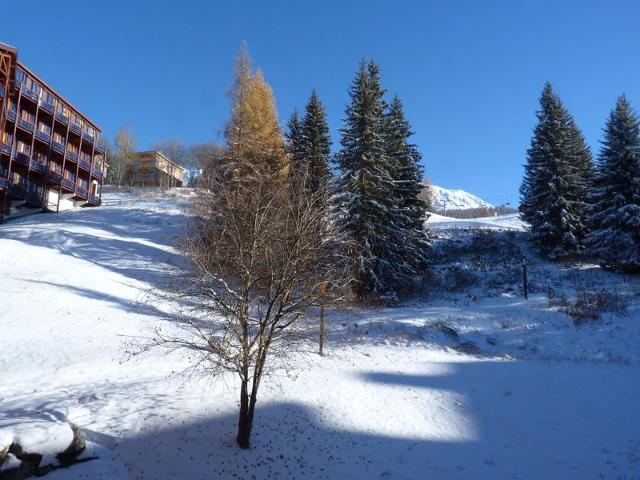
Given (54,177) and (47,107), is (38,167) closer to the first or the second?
(54,177)

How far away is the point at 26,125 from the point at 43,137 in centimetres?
231

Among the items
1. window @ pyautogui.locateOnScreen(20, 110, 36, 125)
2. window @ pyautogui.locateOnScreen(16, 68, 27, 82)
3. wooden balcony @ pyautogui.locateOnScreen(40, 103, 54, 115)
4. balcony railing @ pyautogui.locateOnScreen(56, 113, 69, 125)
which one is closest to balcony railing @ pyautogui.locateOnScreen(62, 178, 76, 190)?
window @ pyautogui.locateOnScreen(20, 110, 36, 125)

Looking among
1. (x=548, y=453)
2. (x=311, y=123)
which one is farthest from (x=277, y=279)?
(x=311, y=123)

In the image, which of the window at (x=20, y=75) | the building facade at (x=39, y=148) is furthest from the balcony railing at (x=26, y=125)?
the window at (x=20, y=75)

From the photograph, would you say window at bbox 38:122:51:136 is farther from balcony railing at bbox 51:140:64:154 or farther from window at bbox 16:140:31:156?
window at bbox 16:140:31:156

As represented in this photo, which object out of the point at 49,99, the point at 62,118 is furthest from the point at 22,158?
the point at 49,99

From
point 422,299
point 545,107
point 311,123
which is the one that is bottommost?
point 422,299

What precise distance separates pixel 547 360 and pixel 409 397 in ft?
23.9

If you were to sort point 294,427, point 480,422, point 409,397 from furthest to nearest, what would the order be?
point 409,397 → point 480,422 → point 294,427

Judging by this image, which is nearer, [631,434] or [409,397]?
[631,434]

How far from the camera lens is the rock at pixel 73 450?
24.8 ft

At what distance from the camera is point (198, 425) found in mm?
10438

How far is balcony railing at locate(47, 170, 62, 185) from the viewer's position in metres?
39.6

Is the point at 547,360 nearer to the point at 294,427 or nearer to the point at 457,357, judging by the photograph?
the point at 457,357
